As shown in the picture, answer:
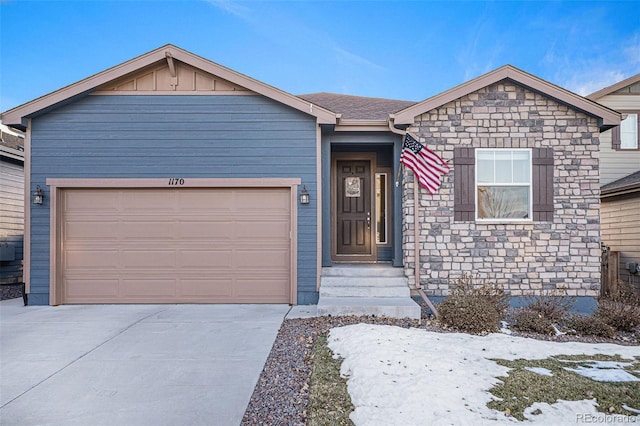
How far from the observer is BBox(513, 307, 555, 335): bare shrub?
5.15 meters

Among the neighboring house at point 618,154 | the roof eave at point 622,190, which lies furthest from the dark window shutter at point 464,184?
the neighboring house at point 618,154

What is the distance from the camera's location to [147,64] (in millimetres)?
6770

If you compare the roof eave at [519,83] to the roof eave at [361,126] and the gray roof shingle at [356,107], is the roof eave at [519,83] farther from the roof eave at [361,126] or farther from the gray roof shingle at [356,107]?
the gray roof shingle at [356,107]

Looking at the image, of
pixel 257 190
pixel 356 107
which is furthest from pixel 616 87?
pixel 257 190

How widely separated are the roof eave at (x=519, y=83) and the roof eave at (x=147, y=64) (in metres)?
1.52

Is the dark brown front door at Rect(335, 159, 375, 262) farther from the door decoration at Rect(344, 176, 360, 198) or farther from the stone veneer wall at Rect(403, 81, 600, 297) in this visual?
the stone veneer wall at Rect(403, 81, 600, 297)

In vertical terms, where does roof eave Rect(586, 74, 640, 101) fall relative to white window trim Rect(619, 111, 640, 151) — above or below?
above

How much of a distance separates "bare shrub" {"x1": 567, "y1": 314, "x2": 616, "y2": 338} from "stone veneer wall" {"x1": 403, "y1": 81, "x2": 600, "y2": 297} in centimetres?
140

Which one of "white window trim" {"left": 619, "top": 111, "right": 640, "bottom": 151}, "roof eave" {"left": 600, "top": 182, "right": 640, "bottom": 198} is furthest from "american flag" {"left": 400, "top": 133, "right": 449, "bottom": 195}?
"white window trim" {"left": 619, "top": 111, "right": 640, "bottom": 151}

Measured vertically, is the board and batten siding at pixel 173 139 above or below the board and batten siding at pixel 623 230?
above

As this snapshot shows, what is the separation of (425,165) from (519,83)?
2.26 m

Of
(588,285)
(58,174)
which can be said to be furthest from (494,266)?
(58,174)

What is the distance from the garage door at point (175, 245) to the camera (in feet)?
22.7

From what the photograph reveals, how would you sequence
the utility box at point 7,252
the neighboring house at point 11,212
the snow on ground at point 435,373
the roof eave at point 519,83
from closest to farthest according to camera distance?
the snow on ground at point 435,373 → the roof eave at point 519,83 → the utility box at point 7,252 → the neighboring house at point 11,212
